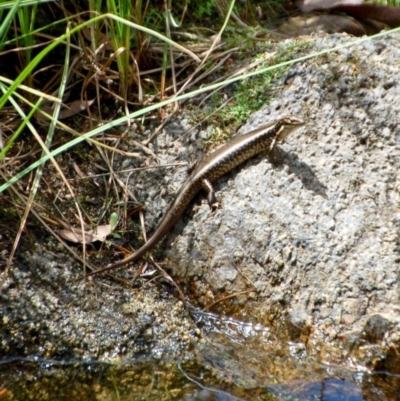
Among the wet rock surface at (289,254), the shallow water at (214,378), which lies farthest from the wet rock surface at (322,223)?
the shallow water at (214,378)

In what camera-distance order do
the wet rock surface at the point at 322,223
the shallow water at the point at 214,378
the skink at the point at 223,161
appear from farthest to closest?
the skink at the point at 223,161 → the wet rock surface at the point at 322,223 → the shallow water at the point at 214,378

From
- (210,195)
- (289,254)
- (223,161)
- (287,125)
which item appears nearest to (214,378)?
(289,254)

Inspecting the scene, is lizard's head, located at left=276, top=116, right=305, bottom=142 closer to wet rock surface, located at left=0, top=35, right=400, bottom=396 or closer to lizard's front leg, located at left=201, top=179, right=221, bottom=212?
wet rock surface, located at left=0, top=35, right=400, bottom=396

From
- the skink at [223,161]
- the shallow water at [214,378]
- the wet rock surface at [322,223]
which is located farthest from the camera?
the skink at [223,161]

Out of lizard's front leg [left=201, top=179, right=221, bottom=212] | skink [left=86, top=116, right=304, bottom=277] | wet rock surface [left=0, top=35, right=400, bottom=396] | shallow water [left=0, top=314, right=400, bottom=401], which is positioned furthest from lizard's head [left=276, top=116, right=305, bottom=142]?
shallow water [left=0, top=314, right=400, bottom=401]

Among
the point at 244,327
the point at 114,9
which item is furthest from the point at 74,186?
the point at 244,327

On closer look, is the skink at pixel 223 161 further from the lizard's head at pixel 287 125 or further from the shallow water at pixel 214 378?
the shallow water at pixel 214 378

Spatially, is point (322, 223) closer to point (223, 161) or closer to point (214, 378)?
point (223, 161)
